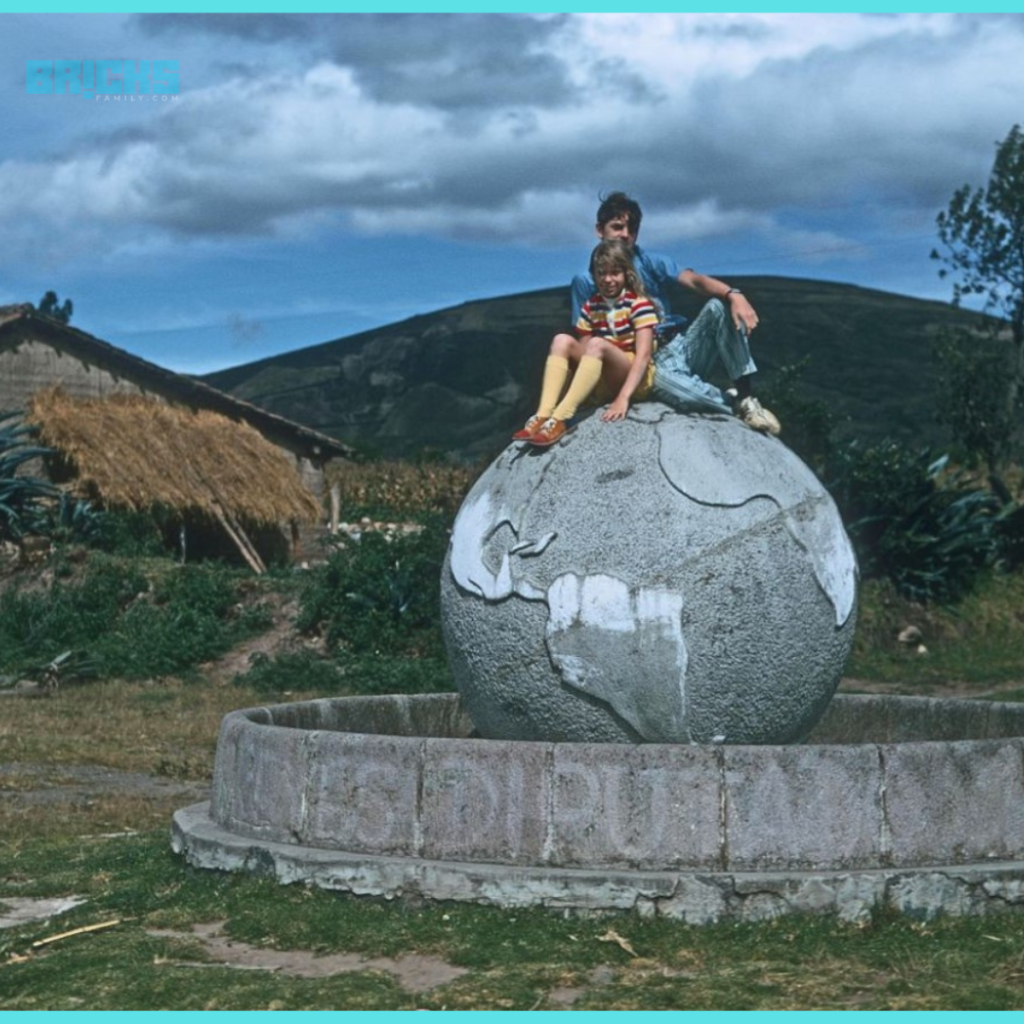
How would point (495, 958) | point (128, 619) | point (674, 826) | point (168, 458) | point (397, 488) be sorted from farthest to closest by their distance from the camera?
point (397, 488) < point (168, 458) < point (128, 619) < point (674, 826) < point (495, 958)

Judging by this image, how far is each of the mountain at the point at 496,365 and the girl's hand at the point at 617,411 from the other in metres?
61.8

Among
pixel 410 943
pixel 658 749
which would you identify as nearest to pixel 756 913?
pixel 658 749

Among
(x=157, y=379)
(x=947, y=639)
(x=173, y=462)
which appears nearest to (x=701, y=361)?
(x=947, y=639)

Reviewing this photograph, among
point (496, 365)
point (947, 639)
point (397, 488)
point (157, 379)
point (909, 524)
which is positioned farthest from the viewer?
point (496, 365)

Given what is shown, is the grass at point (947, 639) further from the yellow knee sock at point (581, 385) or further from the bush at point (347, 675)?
the yellow knee sock at point (581, 385)

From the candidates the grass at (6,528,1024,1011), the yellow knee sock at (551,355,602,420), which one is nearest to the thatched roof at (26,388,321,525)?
the grass at (6,528,1024,1011)

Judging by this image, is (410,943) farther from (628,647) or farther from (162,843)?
(162,843)

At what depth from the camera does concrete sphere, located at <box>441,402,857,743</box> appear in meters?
8.09

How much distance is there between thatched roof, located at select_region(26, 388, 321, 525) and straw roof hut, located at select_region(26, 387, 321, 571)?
0.05ft

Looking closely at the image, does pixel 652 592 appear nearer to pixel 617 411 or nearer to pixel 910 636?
pixel 617 411

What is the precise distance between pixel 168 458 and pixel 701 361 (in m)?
18.4

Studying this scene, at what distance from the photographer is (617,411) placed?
8.67 m

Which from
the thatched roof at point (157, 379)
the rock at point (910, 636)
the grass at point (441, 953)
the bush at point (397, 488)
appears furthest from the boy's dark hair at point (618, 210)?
the bush at point (397, 488)

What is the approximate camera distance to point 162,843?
31.4ft
